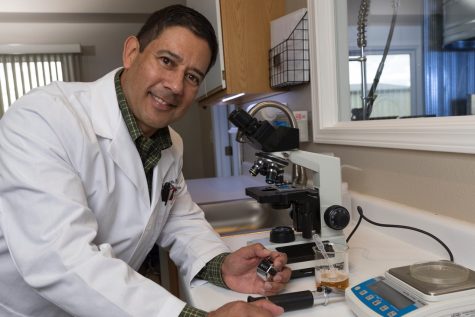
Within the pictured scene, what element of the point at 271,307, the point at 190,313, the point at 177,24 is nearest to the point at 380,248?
the point at 271,307

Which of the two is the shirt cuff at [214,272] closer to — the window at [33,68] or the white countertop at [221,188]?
the white countertop at [221,188]

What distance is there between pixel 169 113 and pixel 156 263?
80 centimetres

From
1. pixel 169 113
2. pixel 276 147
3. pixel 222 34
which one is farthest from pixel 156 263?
pixel 222 34

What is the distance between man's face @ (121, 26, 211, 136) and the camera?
3.12ft

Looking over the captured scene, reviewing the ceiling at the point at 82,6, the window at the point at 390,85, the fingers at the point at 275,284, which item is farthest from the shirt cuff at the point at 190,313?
the ceiling at the point at 82,6

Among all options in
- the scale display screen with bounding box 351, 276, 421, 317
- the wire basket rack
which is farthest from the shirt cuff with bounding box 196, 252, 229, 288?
the wire basket rack

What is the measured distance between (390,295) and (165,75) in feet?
2.32

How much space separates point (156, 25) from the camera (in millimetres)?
990

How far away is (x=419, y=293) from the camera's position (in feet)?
1.90

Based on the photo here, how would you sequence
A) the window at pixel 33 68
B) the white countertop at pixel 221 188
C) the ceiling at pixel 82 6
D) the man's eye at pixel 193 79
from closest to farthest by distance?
the man's eye at pixel 193 79 → the white countertop at pixel 221 188 → the ceiling at pixel 82 6 → the window at pixel 33 68

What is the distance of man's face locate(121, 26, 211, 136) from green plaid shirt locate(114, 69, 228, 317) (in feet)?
0.08

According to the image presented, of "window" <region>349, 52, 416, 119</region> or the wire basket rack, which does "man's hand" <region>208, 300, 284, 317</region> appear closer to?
"window" <region>349, 52, 416, 119</region>

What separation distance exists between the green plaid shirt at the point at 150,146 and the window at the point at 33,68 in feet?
10.3

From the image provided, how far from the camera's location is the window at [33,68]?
3.75 metres
